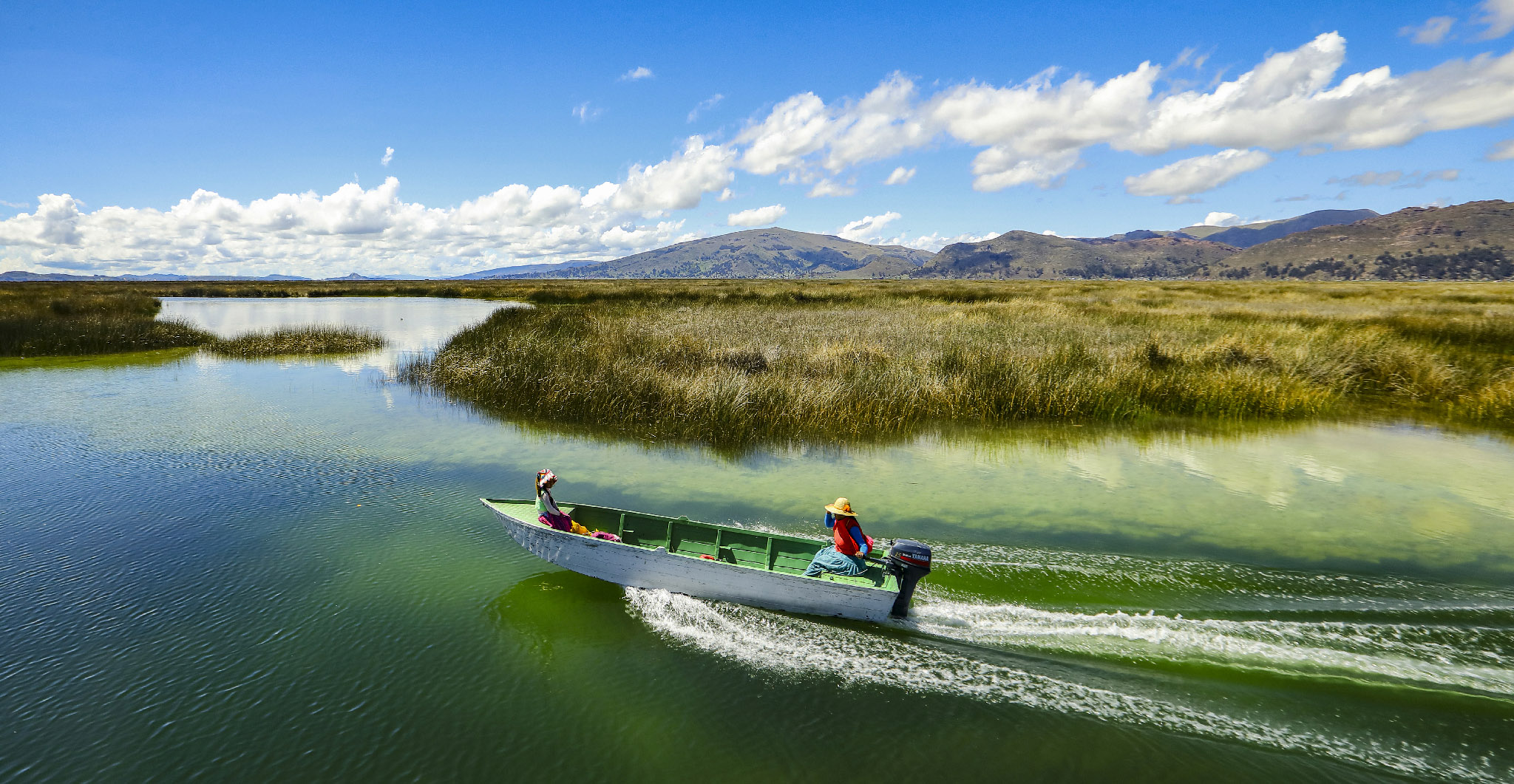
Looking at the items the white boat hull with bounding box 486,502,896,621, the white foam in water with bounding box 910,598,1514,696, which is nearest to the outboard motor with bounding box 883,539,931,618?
the white boat hull with bounding box 486,502,896,621

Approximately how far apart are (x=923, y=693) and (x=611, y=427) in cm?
1305

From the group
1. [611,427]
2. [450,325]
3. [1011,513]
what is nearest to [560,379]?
[611,427]

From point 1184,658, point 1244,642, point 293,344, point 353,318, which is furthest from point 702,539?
point 353,318

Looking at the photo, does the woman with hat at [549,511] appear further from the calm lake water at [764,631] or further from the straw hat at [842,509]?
the straw hat at [842,509]

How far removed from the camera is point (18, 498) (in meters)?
11.8

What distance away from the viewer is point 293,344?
3200 centimetres

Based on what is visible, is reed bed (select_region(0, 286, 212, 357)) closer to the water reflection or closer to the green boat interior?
the water reflection

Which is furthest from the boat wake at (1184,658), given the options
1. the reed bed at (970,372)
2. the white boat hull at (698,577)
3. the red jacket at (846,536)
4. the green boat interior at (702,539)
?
the reed bed at (970,372)

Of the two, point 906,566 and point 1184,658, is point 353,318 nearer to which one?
point 906,566

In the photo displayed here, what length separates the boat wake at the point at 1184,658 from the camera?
6.12m

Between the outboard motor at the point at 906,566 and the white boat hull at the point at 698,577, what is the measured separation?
185mm

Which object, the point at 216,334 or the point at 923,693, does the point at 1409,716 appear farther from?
the point at 216,334

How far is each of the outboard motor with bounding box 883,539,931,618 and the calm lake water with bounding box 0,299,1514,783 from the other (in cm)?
47

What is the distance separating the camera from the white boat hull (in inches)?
311
